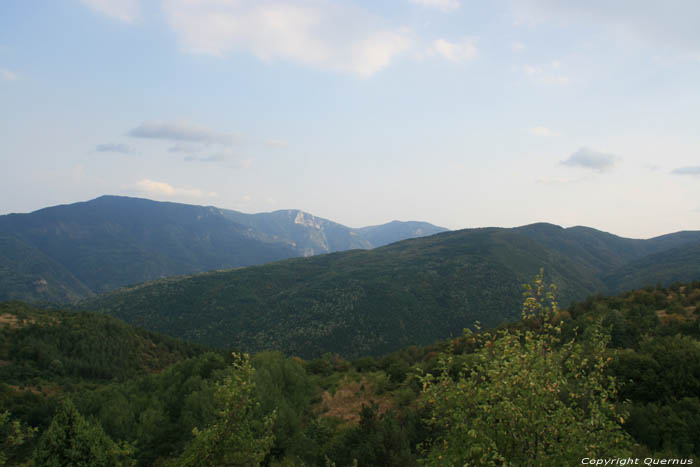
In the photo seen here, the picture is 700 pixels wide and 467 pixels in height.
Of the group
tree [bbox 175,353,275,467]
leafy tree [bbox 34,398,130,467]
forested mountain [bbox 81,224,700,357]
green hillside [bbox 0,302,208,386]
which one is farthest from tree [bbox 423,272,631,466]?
forested mountain [bbox 81,224,700,357]

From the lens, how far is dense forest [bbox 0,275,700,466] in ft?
24.8

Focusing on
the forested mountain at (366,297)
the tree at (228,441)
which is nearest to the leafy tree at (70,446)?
the tree at (228,441)

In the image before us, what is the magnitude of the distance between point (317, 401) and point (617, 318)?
72.6 ft

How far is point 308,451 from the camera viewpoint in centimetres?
1689

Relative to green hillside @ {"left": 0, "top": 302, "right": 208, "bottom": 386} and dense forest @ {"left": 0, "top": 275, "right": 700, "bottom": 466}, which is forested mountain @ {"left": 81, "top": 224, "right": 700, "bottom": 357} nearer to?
green hillside @ {"left": 0, "top": 302, "right": 208, "bottom": 386}

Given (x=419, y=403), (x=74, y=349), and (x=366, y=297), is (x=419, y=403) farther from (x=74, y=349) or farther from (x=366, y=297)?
(x=366, y=297)

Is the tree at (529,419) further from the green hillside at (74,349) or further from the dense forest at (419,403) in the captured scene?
the green hillside at (74,349)

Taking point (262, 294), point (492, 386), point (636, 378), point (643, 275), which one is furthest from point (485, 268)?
point (492, 386)

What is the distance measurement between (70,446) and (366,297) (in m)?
123

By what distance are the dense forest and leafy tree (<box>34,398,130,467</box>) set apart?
49 mm

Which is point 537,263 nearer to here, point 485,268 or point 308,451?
point 485,268

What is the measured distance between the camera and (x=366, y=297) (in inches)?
5285

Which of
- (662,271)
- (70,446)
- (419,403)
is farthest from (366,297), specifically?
(419,403)

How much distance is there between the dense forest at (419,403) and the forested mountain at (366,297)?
76094 millimetres
